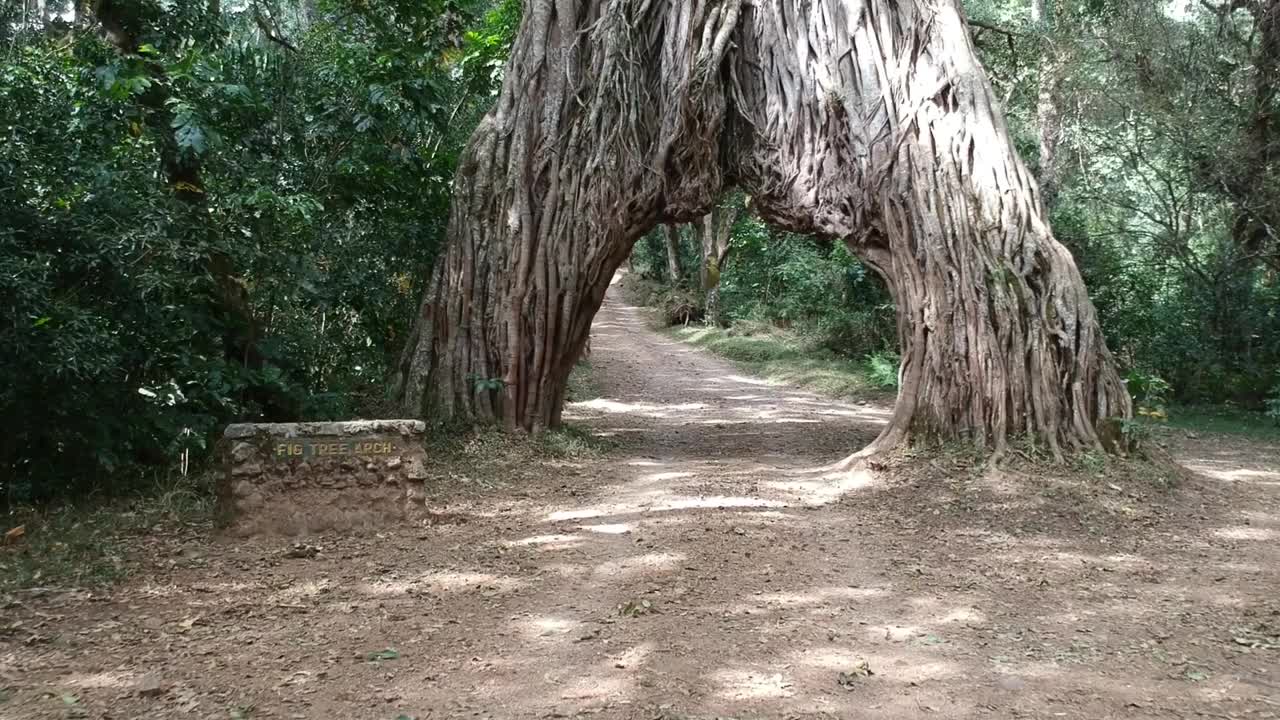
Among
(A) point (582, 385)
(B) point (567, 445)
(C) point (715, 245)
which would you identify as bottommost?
(B) point (567, 445)

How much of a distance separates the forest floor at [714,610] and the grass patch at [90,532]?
0.85 ft

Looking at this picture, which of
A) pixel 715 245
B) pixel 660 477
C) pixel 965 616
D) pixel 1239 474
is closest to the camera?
pixel 965 616

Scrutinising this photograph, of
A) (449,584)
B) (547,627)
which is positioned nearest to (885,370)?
(449,584)

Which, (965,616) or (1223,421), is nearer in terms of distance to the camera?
(965,616)

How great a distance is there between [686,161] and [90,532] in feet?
23.0

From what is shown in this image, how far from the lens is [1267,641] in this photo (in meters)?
4.91

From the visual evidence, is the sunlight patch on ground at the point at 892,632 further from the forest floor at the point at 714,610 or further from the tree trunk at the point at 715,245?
the tree trunk at the point at 715,245

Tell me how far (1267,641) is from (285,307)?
856 cm

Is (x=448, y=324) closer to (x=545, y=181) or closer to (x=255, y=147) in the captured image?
(x=545, y=181)

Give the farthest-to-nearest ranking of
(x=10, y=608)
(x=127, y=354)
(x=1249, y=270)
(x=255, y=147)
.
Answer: (x=1249, y=270) < (x=255, y=147) < (x=127, y=354) < (x=10, y=608)

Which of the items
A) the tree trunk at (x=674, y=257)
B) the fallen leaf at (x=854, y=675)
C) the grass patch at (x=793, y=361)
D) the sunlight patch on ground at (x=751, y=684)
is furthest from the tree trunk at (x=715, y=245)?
the sunlight patch on ground at (x=751, y=684)

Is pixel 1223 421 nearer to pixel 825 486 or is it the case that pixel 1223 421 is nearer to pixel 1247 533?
pixel 1247 533

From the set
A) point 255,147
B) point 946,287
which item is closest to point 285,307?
point 255,147

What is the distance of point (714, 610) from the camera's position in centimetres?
535
